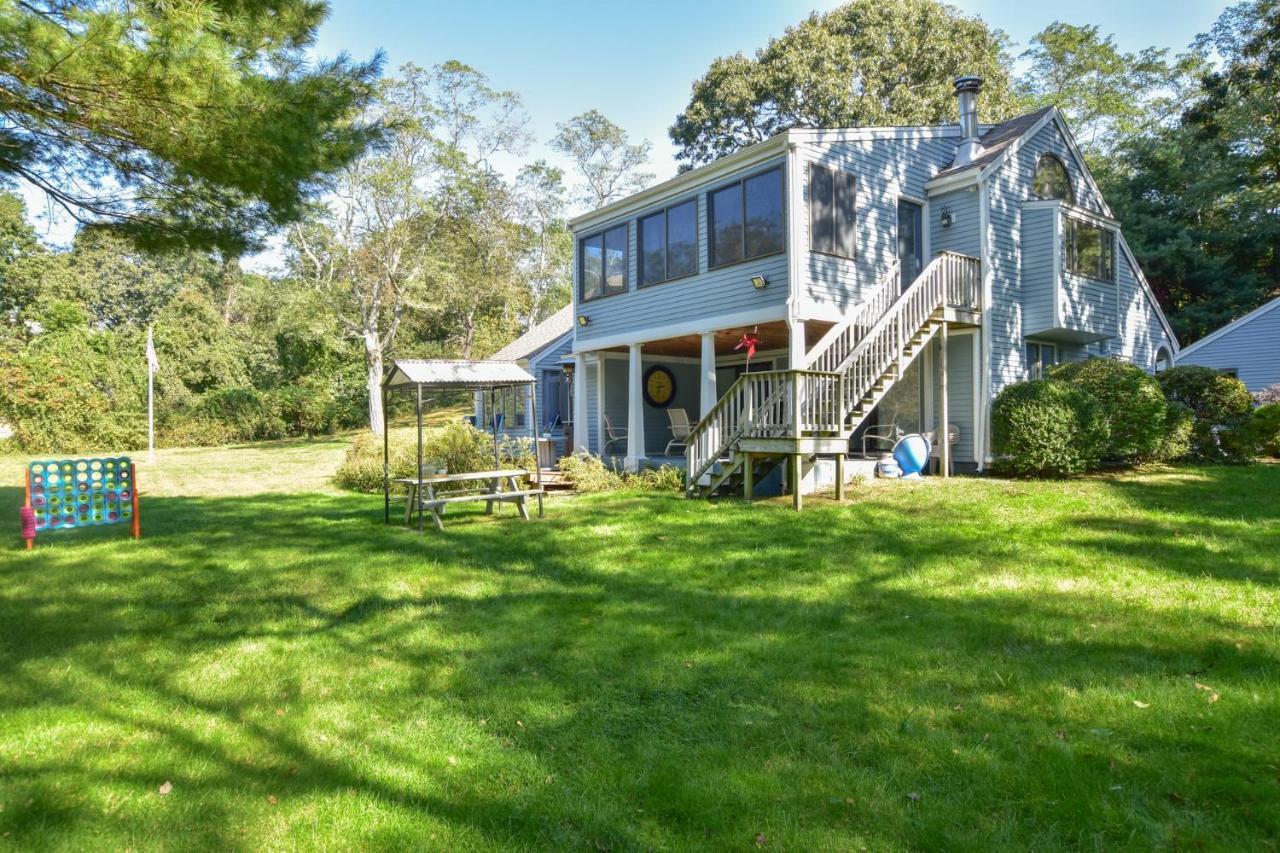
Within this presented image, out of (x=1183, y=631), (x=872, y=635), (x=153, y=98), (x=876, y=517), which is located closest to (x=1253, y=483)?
(x=876, y=517)

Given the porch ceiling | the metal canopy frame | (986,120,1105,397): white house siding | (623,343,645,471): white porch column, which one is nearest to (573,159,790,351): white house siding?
the porch ceiling

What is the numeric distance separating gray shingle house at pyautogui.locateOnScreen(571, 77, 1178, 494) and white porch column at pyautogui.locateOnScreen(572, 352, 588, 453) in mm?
79

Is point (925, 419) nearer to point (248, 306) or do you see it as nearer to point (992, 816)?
point (992, 816)

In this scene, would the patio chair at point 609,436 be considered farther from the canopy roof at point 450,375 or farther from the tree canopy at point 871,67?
the tree canopy at point 871,67

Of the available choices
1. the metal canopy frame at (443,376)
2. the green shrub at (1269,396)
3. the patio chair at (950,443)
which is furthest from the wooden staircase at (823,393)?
the green shrub at (1269,396)

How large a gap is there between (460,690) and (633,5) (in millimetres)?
14335

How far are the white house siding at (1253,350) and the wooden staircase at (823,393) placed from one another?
14.0 meters

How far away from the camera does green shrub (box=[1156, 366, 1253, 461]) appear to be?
11.7 metres

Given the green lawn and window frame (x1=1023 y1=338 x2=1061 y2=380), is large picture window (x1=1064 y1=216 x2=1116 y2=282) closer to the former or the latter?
window frame (x1=1023 y1=338 x2=1061 y2=380)

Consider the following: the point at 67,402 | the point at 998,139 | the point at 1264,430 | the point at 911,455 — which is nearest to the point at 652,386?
the point at 911,455

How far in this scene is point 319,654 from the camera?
4344 millimetres

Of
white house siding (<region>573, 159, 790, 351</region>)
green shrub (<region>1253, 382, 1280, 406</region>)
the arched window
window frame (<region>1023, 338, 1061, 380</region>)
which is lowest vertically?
green shrub (<region>1253, 382, 1280, 406</region>)

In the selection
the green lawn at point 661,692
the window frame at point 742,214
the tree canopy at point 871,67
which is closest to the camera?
the green lawn at point 661,692

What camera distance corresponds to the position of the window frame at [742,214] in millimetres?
10977
